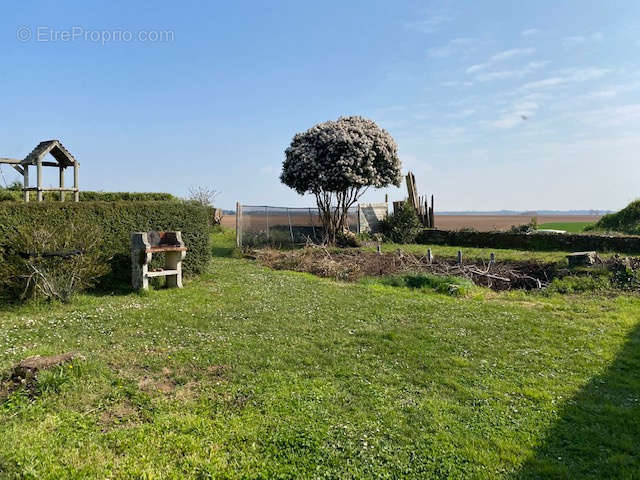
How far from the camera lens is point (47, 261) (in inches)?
296

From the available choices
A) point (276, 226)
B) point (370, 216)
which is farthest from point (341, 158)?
point (370, 216)

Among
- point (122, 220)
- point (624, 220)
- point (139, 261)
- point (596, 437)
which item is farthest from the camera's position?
point (624, 220)

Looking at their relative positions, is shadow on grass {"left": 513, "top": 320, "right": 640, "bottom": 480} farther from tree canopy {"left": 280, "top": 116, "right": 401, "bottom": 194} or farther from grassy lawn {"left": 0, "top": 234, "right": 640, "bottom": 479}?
tree canopy {"left": 280, "top": 116, "right": 401, "bottom": 194}

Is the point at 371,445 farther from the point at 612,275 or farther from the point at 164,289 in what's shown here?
the point at 612,275

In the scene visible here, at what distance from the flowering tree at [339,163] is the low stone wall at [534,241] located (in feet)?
11.7

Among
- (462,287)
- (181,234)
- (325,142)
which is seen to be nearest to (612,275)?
(462,287)

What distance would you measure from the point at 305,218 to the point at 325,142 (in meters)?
3.58

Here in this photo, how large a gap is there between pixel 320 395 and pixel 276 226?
14.9m

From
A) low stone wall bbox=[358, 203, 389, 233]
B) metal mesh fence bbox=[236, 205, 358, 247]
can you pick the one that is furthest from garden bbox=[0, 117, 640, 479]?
low stone wall bbox=[358, 203, 389, 233]

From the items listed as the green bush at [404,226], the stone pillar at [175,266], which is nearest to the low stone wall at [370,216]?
the green bush at [404,226]

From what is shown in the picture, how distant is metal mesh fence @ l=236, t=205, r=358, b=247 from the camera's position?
59.1 ft

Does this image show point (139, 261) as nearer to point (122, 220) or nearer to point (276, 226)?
point (122, 220)

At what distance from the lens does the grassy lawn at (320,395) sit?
3.18 m

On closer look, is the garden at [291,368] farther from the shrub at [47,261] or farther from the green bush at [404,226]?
the green bush at [404,226]
